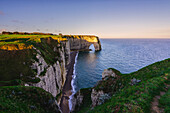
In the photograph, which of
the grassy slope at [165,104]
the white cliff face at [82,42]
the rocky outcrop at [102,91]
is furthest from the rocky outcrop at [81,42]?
the grassy slope at [165,104]

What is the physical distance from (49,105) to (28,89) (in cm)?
556

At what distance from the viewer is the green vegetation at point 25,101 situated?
1207 cm

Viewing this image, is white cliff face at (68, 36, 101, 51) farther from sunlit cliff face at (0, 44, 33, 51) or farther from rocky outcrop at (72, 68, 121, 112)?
rocky outcrop at (72, 68, 121, 112)

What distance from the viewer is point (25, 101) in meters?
14.5

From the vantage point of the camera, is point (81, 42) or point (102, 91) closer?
point (102, 91)

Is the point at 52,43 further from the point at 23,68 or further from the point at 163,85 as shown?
the point at 163,85

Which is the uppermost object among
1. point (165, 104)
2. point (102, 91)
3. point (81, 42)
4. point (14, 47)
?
point (81, 42)

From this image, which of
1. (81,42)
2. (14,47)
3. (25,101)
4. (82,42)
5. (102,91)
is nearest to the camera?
(25,101)

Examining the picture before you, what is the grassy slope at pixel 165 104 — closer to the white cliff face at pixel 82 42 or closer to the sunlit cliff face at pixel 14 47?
the sunlit cliff face at pixel 14 47

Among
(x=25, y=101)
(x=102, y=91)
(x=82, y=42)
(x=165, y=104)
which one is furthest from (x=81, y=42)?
(x=165, y=104)

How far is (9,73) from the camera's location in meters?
24.4

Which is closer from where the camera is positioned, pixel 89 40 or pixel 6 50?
pixel 6 50

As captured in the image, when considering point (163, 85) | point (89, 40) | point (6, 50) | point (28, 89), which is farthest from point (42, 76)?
point (89, 40)

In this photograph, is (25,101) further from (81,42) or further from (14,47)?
(81,42)
